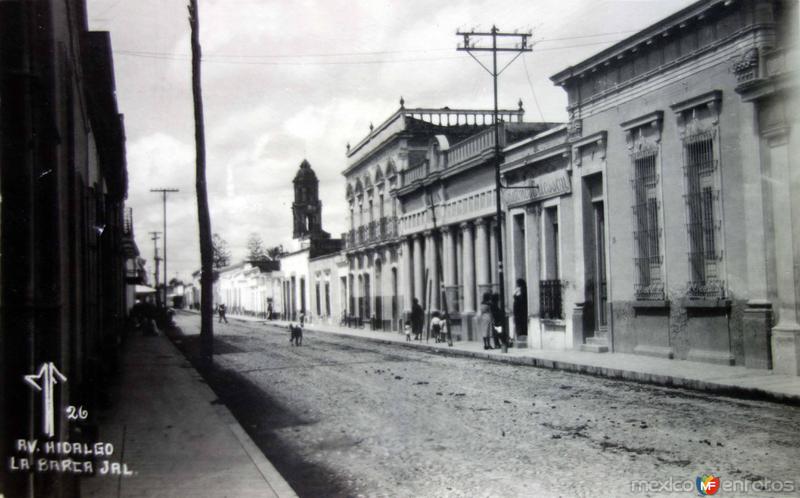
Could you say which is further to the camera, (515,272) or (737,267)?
(515,272)

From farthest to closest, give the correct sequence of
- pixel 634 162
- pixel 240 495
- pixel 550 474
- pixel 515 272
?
pixel 515 272 < pixel 634 162 < pixel 550 474 < pixel 240 495

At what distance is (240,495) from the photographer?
5.41 meters

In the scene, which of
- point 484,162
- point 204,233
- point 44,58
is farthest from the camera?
point 484,162

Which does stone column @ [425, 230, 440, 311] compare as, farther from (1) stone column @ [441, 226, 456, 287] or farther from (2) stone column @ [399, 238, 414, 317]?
(2) stone column @ [399, 238, 414, 317]

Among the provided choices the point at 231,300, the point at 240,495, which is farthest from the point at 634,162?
the point at 231,300

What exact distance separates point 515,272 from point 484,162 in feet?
12.8

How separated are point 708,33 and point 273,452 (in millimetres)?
11151

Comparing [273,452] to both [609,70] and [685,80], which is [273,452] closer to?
[685,80]

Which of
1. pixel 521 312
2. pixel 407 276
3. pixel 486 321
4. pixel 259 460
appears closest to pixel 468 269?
pixel 486 321

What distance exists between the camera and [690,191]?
1491cm

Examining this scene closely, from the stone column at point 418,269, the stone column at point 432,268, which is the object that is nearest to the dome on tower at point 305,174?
the stone column at point 418,269

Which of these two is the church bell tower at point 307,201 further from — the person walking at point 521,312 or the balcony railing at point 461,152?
the person walking at point 521,312

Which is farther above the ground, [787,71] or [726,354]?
[787,71]

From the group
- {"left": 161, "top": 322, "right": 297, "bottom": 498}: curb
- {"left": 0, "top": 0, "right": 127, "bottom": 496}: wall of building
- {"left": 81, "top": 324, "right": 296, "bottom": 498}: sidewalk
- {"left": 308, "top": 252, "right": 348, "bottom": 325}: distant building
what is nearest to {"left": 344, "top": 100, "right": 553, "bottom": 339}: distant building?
{"left": 308, "top": 252, "right": 348, "bottom": 325}: distant building
